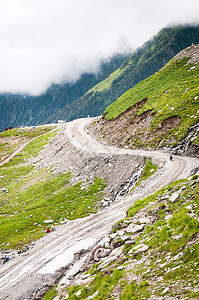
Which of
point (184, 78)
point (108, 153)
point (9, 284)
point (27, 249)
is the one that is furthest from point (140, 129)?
point (9, 284)

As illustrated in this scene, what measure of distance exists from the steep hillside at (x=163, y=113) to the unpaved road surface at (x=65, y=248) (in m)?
6.97

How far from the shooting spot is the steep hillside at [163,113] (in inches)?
1741

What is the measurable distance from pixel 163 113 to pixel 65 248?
128 ft

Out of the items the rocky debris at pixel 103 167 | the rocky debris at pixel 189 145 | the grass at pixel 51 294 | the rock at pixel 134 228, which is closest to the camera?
the rock at pixel 134 228

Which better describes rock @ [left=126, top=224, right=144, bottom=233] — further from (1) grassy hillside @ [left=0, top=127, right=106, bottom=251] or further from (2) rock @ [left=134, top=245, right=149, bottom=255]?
(1) grassy hillside @ [left=0, top=127, right=106, bottom=251]

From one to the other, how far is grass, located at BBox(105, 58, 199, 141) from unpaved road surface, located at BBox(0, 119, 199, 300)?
40.7ft

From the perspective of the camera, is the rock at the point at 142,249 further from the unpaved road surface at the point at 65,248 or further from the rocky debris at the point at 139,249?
the unpaved road surface at the point at 65,248

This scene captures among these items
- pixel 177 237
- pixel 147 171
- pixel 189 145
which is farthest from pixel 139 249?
pixel 189 145

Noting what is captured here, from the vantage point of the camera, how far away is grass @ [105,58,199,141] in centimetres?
4640

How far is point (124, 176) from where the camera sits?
136ft

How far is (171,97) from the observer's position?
182ft

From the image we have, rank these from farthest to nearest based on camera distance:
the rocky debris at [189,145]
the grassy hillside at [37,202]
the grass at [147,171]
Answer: the rocky debris at [189,145], the grass at [147,171], the grassy hillside at [37,202]

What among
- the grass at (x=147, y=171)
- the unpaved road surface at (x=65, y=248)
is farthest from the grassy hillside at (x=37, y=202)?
the grass at (x=147, y=171)

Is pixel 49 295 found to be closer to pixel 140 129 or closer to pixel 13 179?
pixel 140 129
